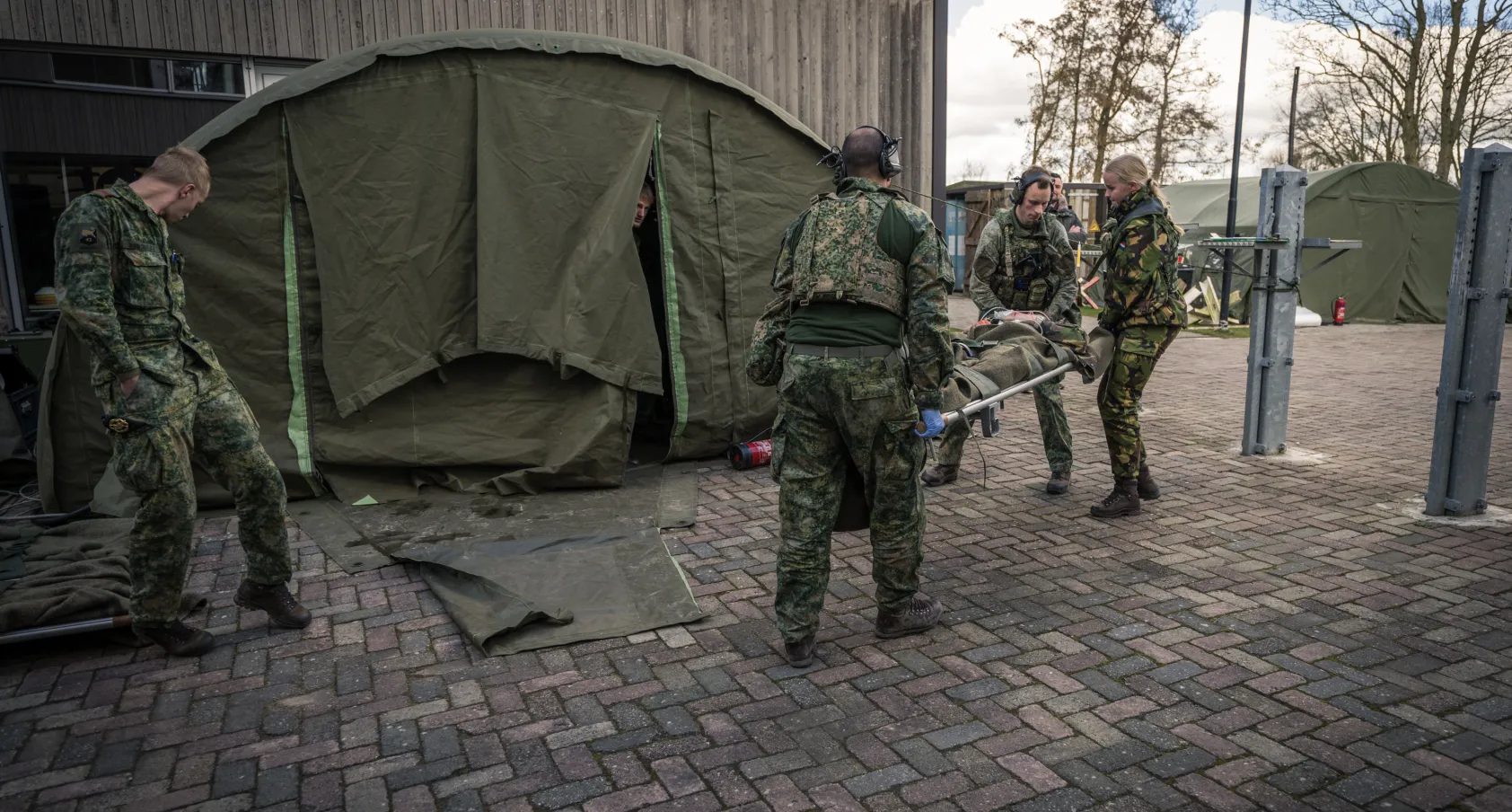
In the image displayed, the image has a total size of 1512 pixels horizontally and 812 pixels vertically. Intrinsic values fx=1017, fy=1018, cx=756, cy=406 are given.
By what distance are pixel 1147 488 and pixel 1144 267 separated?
55.3 inches

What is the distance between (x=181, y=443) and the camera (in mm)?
4062

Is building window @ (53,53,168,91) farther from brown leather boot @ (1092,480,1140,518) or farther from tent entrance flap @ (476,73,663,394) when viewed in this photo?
brown leather boot @ (1092,480,1140,518)

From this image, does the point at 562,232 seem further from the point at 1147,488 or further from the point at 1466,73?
the point at 1466,73

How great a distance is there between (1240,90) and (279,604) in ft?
64.2

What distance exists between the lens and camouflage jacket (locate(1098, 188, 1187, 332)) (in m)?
5.86

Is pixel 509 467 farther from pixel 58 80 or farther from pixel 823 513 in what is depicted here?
pixel 58 80

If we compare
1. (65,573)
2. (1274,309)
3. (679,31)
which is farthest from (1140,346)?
(65,573)

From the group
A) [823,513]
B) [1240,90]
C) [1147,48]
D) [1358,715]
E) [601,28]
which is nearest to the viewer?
[1358,715]

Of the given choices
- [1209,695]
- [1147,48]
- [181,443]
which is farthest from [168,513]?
[1147,48]

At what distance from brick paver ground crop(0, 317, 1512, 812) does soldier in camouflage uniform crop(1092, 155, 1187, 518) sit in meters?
0.40

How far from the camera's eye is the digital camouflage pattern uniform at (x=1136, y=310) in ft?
19.3

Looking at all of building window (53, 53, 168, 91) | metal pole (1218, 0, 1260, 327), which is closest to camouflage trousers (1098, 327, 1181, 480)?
building window (53, 53, 168, 91)

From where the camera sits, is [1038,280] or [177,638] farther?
[1038,280]

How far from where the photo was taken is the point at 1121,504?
5.99 meters
